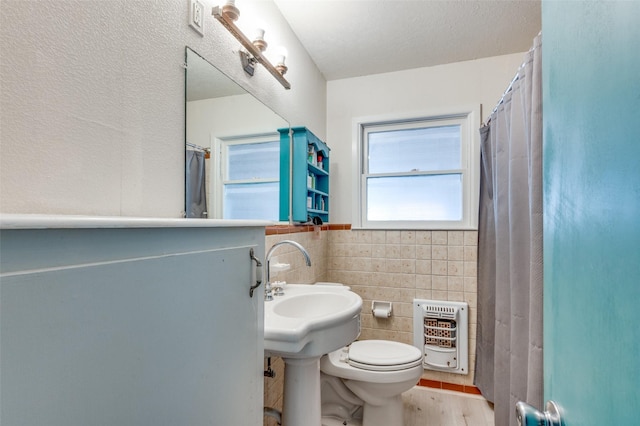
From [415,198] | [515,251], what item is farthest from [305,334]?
[415,198]

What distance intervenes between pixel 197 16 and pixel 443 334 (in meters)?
2.31

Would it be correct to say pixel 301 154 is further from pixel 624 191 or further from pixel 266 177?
pixel 624 191

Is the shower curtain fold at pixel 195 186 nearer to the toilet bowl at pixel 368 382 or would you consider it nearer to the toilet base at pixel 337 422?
the toilet bowl at pixel 368 382

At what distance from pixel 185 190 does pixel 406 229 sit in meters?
1.71

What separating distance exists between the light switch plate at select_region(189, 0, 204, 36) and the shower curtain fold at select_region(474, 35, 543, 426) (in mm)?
1212

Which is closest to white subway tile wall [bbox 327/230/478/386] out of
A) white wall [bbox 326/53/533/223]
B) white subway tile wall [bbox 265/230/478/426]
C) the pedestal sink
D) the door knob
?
white subway tile wall [bbox 265/230/478/426]

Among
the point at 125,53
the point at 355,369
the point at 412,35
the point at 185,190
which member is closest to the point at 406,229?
the point at 355,369

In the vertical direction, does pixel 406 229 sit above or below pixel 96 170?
below

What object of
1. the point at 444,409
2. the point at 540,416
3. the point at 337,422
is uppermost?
the point at 540,416

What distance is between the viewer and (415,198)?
2.38 m

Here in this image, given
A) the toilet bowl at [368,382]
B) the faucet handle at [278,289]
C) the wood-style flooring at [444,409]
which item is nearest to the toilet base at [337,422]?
the toilet bowl at [368,382]

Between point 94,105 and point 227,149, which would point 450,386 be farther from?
point 94,105

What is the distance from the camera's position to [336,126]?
2486 mm

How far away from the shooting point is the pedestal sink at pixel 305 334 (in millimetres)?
956
